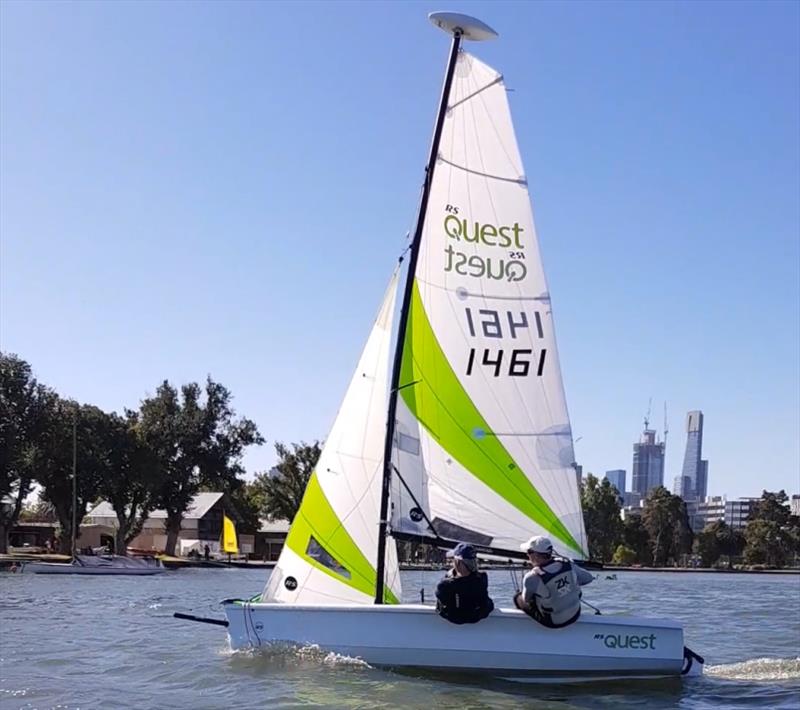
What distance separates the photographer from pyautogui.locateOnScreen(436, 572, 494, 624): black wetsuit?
13.1 m

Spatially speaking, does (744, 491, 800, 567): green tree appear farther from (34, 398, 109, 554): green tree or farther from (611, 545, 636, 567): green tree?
(34, 398, 109, 554): green tree

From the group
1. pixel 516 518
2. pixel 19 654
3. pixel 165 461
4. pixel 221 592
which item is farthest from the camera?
pixel 165 461

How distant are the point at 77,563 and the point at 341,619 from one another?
42646mm

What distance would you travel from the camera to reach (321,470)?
50.7 ft

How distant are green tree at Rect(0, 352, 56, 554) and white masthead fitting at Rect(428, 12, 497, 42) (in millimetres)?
52064

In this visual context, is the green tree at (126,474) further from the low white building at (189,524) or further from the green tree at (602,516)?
the green tree at (602,516)

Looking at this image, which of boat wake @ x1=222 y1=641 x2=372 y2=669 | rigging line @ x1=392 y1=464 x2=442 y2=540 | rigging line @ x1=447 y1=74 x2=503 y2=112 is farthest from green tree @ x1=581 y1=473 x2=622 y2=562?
boat wake @ x1=222 y1=641 x2=372 y2=669

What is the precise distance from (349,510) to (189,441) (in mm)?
60058

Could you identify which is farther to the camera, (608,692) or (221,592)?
(221,592)

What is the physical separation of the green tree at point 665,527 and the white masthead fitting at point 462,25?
11393 centimetres

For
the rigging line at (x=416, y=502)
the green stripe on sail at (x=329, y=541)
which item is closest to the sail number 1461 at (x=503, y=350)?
the rigging line at (x=416, y=502)

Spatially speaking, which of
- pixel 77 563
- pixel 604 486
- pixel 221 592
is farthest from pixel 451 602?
pixel 604 486

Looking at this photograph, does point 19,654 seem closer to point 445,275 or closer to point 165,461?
point 445,275

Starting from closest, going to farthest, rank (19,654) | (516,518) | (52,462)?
(516,518) → (19,654) → (52,462)
